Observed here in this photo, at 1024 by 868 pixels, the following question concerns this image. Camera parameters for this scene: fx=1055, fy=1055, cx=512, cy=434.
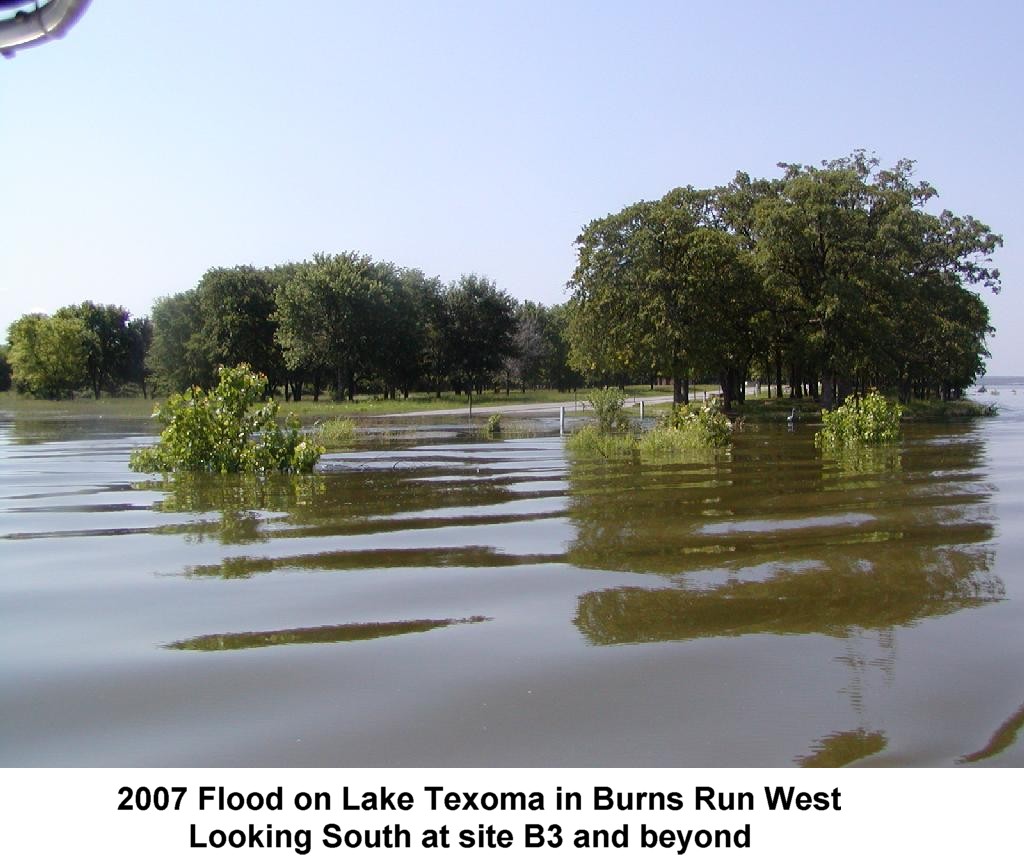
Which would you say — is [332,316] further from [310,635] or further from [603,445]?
[310,635]

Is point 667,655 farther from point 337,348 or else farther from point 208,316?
point 208,316

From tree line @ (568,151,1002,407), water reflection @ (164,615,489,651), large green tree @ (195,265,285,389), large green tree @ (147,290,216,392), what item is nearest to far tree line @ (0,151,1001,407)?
tree line @ (568,151,1002,407)

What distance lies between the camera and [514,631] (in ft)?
25.5

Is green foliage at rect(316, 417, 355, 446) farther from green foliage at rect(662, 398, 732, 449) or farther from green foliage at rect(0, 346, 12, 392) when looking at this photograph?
green foliage at rect(0, 346, 12, 392)

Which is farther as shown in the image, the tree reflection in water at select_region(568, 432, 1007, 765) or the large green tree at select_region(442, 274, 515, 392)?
the large green tree at select_region(442, 274, 515, 392)

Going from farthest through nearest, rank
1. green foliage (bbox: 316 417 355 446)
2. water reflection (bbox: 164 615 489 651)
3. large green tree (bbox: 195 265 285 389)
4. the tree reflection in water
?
large green tree (bbox: 195 265 285 389) → green foliage (bbox: 316 417 355 446) → the tree reflection in water → water reflection (bbox: 164 615 489 651)

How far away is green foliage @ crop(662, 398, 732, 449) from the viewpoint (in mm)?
25797

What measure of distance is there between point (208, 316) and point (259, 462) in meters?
67.9

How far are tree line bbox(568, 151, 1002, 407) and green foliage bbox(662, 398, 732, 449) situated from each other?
23914 millimetres

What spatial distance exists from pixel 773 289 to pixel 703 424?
2812cm

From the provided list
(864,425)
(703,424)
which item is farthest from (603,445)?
(864,425)

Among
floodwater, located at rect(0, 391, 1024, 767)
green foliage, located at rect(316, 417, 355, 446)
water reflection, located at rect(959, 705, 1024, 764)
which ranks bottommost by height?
water reflection, located at rect(959, 705, 1024, 764)

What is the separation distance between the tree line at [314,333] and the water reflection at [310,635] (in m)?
69.1
